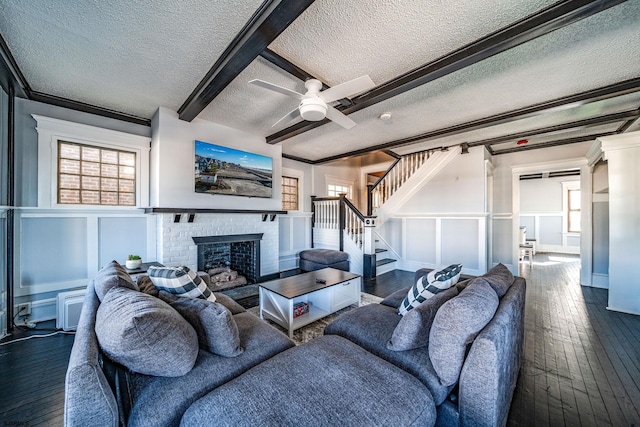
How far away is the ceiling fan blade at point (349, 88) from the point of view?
2055 millimetres

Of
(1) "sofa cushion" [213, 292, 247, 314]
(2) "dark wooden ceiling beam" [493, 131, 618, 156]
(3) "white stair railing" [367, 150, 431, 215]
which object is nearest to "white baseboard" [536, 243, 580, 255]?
(2) "dark wooden ceiling beam" [493, 131, 618, 156]

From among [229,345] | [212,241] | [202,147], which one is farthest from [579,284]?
[202,147]

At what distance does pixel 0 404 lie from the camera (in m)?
1.70

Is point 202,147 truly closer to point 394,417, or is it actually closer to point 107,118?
point 107,118

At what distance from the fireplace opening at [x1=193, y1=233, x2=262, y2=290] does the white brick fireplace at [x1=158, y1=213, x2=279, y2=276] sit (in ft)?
0.39

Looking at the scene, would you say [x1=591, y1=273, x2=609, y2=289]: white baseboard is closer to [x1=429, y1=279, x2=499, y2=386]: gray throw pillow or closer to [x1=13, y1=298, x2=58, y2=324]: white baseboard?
[x1=429, y1=279, x2=499, y2=386]: gray throw pillow

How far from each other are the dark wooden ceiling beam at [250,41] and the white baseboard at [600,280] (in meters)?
6.21

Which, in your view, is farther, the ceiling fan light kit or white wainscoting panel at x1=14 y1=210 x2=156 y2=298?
white wainscoting panel at x1=14 y1=210 x2=156 y2=298

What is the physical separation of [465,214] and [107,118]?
20.5 ft

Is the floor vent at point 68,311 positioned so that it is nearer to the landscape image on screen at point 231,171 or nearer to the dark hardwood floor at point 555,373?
the dark hardwood floor at point 555,373

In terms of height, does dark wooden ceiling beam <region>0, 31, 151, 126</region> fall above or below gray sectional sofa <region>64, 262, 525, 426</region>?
above

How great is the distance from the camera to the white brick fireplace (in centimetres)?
364

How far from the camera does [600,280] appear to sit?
4.40 metres

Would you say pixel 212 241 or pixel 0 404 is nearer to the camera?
pixel 0 404
